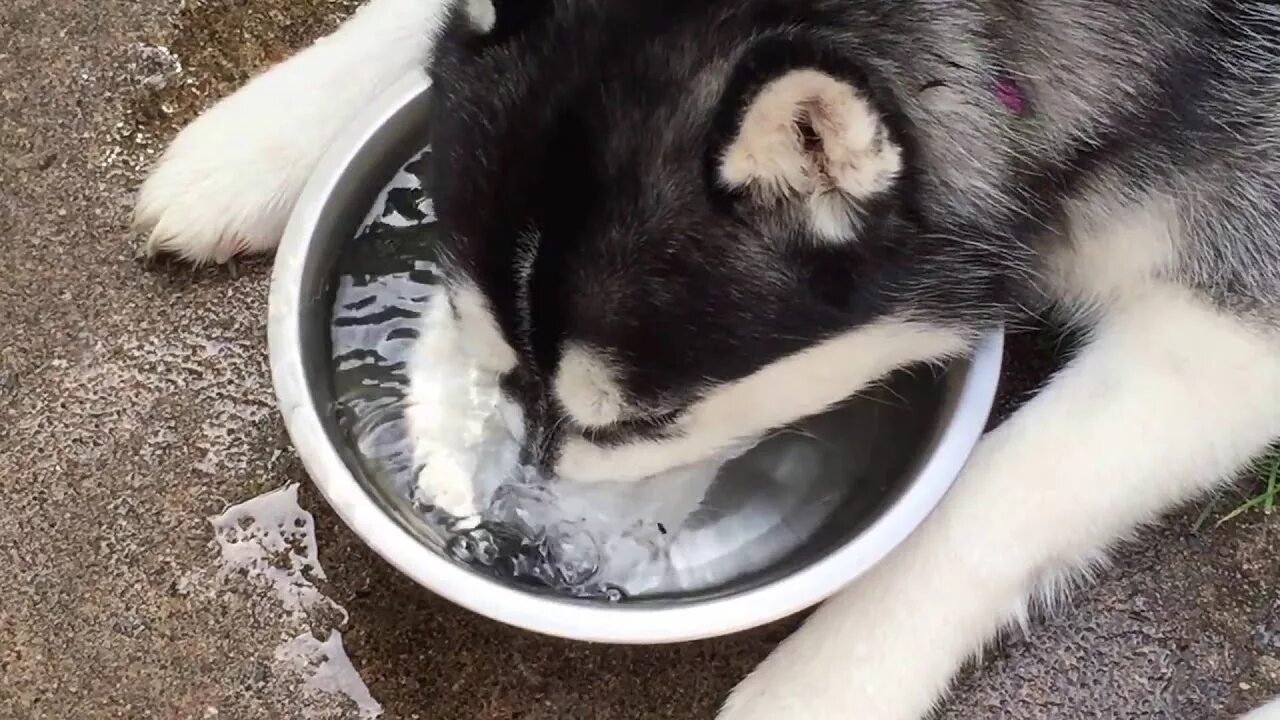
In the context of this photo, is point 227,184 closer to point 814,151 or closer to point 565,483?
point 565,483

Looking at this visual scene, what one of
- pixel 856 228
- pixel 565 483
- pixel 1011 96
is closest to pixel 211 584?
pixel 565 483

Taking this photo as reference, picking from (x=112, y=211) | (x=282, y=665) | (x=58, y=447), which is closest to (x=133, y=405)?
(x=58, y=447)

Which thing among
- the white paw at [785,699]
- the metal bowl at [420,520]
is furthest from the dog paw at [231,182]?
the white paw at [785,699]

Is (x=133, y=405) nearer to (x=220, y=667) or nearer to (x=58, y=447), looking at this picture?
(x=58, y=447)

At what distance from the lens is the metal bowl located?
5.11 feet

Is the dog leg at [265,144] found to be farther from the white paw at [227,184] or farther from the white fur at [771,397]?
the white fur at [771,397]

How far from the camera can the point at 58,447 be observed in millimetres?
1908

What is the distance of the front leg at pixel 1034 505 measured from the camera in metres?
1.68

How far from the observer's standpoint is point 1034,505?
170cm

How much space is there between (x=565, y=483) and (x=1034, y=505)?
0.60 m

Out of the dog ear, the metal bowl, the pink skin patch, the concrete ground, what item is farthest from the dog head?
the concrete ground

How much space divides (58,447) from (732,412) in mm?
1041

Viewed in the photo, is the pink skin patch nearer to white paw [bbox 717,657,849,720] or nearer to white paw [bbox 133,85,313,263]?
white paw [bbox 717,657,849,720]

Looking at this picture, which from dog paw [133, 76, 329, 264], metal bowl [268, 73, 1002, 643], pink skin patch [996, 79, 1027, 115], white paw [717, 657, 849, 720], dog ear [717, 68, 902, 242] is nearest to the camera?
dog ear [717, 68, 902, 242]
